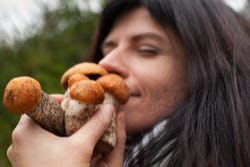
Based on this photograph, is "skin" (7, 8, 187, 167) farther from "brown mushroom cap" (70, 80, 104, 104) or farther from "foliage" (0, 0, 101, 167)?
"foliage" (0, 0, 101, 167)

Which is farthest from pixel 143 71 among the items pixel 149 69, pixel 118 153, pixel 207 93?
pixel 118 153

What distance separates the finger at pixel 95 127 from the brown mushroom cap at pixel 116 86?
148mm

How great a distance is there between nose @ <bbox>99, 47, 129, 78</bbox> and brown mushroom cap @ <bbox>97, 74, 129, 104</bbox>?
0.12 m

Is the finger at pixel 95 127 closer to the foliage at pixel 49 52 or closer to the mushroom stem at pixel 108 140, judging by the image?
the mushroom stem at pixel 108 140

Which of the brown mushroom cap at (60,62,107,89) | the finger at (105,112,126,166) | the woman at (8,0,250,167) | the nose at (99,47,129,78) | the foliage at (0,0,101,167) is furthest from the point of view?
the foliage at (0,0,101,167)

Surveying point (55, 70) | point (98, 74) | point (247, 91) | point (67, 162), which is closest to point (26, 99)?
point (67, 162)

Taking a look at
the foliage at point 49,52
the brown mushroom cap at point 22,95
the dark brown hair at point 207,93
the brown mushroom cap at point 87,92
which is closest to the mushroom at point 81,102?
the brown mushroom cap at point 87,92

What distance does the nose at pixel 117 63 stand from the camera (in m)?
1.60

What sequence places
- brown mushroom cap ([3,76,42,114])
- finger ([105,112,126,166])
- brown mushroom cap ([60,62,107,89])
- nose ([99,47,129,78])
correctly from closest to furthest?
brown mushroom cap ([3,76,42,114])
finger ([105,112,126,166])
brown mushroom cap ([60,62,107,89])
nose ([99,47,129,78])

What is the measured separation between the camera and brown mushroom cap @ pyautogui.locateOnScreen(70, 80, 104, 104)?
121 cm

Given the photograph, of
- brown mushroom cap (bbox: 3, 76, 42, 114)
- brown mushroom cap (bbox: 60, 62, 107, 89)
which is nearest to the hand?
brown mushroom cap (bbox: 3, 76, 42, 114)

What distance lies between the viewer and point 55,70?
2.94 metres

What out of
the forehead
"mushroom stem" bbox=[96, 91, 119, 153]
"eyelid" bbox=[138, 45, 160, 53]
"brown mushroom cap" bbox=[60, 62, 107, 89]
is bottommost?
"mushroom stem" bbox=[96, 91, 119, 153]

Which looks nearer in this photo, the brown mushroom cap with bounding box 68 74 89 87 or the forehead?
the brown mushroom cap with bounding box 68 74 89 87
